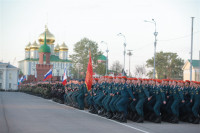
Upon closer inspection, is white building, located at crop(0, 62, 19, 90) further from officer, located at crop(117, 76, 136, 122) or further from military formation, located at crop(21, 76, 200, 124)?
officer, located at crop(117, 76, 136, 122)

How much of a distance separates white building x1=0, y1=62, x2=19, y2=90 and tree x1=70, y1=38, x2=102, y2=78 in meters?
27.4

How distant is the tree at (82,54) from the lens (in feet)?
343

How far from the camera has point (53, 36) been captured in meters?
148

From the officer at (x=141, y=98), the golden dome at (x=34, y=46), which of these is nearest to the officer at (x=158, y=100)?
the officer at (x=141, y=98)

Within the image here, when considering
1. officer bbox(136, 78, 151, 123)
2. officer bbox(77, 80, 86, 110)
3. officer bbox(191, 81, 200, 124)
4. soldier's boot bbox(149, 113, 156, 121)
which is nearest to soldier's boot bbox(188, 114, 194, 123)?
officer bbox(191, 81, 200, 124)

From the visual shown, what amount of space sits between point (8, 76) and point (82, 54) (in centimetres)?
3105

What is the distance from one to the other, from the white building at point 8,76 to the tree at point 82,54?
27.4 metres

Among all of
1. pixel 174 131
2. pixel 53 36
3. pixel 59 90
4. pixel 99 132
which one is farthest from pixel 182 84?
pixel 53 36

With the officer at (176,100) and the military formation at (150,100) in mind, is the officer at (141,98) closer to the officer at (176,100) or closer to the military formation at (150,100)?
the military formation at (150,100)

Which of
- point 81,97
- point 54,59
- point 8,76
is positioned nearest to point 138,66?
point 8,76

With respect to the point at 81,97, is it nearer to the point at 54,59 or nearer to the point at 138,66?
the point at 138,66

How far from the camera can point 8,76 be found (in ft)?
402

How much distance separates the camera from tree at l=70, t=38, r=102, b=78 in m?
105

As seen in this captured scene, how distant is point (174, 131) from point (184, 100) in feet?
11.6
